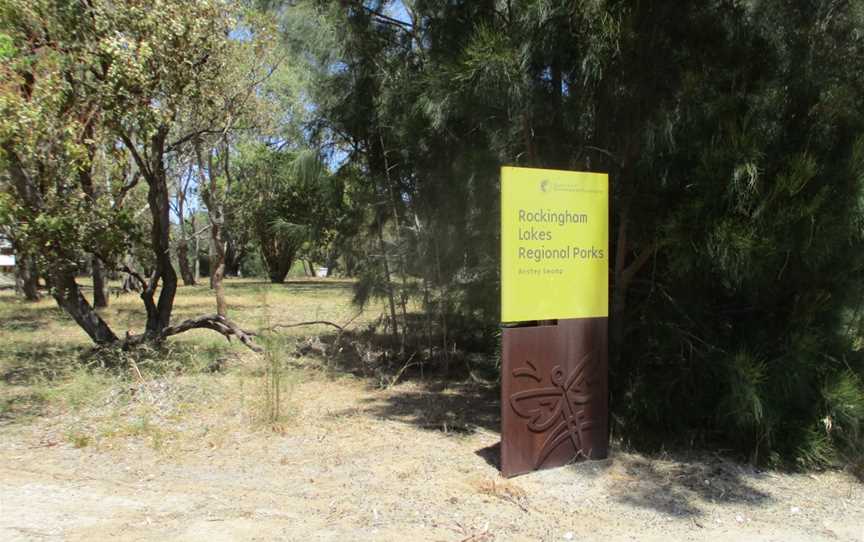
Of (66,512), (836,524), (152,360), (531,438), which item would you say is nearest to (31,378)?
(152,360)

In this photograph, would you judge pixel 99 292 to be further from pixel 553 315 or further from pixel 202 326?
pixel 553 315

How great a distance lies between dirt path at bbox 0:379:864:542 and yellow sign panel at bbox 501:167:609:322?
4.45 ft

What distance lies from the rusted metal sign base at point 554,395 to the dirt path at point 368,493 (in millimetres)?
A: 165

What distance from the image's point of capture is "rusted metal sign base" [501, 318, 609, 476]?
16.9ft

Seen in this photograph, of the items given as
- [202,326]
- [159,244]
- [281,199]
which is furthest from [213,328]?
[281,199]

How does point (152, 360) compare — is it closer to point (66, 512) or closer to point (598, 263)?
point (66, 512)

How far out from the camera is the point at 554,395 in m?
5.34

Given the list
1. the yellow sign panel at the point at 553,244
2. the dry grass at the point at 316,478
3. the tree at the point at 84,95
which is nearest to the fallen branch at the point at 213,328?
the dry grass at the point at 316,478

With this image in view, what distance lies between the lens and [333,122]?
8953 millimetres

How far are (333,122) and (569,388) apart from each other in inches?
205

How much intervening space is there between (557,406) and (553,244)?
4.29ft

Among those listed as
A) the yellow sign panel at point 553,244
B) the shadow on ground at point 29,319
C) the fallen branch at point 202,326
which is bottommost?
the shadow on ground at point 29,319

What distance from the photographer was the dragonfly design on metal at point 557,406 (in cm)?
521

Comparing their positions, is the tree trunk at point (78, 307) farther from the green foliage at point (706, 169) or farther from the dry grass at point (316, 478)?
the green foliage at point (706, 169)
